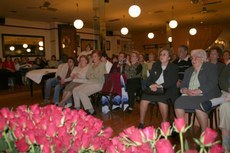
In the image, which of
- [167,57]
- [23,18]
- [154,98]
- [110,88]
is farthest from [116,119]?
[23,18]

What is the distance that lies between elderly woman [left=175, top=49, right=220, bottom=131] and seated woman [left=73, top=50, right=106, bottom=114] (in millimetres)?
2101

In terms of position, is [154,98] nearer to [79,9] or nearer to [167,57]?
[167,57]

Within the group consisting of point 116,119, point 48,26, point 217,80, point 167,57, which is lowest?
point 116,119

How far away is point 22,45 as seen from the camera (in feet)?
40.4

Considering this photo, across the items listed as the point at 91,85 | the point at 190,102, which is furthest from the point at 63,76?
the point at 190,102

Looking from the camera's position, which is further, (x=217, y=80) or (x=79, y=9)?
(x=79, y=9)

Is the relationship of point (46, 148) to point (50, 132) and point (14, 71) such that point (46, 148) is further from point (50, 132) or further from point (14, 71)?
point (14, 71)

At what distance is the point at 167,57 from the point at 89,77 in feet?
6.52

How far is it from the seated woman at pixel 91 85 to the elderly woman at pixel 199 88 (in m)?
2.10

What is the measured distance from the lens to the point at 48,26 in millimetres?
13289

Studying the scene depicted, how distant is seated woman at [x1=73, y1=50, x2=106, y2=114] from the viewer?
508cm

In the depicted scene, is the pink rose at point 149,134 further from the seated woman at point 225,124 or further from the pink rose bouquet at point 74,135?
the seated woman at point 225,124

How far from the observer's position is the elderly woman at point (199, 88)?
329 cm

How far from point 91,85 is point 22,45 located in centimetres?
820
